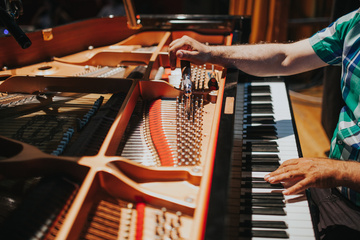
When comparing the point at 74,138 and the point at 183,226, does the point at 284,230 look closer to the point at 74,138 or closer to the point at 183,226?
the point at 183,226

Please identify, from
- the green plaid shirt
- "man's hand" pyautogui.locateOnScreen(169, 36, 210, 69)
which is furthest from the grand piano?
the green plaid shirt

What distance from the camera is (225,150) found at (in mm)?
1169

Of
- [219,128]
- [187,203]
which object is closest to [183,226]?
[187,203]

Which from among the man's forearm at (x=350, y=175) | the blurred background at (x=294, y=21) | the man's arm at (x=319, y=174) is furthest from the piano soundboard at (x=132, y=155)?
the blurred background at (x=294, y=21)

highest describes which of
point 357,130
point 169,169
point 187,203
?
point 357,130

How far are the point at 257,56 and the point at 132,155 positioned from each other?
3.63 feet

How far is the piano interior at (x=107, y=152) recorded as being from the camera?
1090mm

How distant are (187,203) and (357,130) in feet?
3.60

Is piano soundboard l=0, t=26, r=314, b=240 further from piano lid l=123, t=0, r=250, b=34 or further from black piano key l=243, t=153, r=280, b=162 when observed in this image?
piano lid l=123, t=0, r=250, b=34

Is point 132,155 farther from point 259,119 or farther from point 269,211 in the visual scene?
point 259,119

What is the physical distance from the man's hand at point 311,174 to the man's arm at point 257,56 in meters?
0.80

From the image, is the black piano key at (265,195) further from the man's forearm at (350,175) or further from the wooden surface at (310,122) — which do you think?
the wooden surface at (310,122)

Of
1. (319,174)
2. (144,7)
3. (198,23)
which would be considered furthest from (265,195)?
(144,7)

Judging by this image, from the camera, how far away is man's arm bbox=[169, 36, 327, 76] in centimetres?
189
